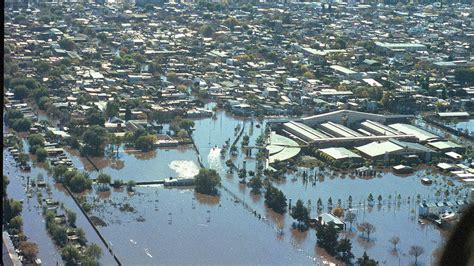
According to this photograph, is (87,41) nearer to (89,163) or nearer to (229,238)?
(89,163)

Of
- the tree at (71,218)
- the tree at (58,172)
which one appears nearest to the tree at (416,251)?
the tree at (71,218)

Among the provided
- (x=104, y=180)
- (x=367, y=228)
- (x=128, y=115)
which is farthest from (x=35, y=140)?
(x=367, y=228)

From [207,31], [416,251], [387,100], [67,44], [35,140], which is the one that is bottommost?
[207,31]

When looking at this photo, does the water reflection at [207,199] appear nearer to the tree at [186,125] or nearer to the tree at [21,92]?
the tree at [186,125]

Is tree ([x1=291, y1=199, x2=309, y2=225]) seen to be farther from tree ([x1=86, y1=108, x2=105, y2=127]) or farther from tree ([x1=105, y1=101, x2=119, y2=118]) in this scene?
tree ([x1=105, y1=101, x2=119, y2=118])

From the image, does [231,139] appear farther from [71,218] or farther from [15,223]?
[15,223]

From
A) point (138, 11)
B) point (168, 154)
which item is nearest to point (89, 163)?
point (168, 154)

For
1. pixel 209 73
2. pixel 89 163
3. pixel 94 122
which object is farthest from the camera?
pixel 209 73
